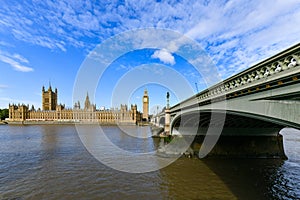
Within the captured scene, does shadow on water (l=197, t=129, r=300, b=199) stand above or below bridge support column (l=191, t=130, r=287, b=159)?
below

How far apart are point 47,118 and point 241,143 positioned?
137 metres

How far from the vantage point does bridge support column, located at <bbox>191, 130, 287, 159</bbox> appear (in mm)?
19625

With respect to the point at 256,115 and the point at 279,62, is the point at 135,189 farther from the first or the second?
the point at 279,62

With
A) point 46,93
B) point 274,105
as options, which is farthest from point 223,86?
point 46,93

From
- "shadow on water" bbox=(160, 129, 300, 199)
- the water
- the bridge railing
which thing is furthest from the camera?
"shadow on water" bbox=(160, 129, 300, 199)

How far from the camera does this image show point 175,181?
13.8 m

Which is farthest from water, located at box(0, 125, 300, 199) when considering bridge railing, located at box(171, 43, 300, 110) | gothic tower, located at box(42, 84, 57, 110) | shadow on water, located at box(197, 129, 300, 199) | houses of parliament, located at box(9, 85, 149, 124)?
gothic tower, located at box(42, 84, 57, 110)

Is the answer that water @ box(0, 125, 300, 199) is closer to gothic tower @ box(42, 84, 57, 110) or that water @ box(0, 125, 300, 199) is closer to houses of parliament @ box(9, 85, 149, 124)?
houses of parliament @ box(9, 85, 149, 124)

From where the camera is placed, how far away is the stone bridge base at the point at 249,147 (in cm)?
1962

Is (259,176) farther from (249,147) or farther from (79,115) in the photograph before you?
(79,115)

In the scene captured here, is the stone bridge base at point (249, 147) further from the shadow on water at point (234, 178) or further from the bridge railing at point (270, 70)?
the bridge railing at point (270, 70)

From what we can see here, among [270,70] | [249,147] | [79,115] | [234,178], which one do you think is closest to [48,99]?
[79,115]

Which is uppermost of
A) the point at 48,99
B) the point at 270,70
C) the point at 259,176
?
the point at 48,99

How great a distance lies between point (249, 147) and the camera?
65.7 ft
